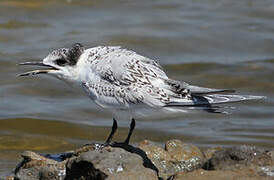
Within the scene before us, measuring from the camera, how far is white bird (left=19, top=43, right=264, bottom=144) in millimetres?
6395

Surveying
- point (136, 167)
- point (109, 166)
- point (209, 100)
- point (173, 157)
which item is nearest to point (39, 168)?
point (109, 166)

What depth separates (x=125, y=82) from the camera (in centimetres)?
648

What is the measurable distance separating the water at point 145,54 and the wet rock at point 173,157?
0.47 metres

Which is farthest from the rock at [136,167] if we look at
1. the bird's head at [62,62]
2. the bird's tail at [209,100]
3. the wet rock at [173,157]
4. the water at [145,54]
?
the water at [145,54]

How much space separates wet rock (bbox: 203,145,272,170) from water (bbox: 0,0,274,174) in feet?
4.51

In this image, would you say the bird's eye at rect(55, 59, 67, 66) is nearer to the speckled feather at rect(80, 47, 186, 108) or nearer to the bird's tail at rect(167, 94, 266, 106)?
the speckled feather at rect(80, 47, 186, 108)

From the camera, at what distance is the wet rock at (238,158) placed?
214 inches

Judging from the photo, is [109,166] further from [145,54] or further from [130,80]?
[145,54]

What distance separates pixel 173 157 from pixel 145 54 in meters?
5.93

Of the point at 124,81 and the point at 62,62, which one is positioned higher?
the point at 62,62

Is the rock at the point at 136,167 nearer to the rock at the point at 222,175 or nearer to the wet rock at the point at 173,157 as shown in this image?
the rock at the point at 222,175

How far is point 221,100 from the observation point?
20.7 ft

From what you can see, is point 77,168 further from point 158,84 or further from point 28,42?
point 28,42

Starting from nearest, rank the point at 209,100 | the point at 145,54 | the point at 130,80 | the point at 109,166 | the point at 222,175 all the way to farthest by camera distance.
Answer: the point at 222,175 < the point at 109,166 < the point at 209,100 < the point at 130,80 < the point at 145,54
